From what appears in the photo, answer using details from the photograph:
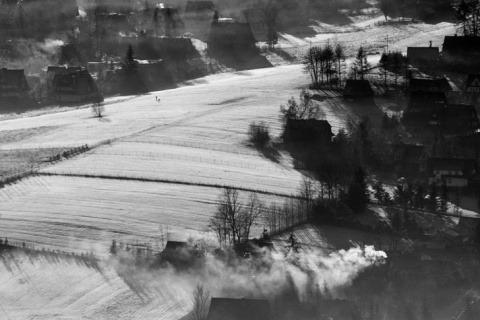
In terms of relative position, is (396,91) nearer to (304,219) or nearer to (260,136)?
(260,136)

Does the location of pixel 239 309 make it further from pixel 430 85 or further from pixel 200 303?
pixel 430 85

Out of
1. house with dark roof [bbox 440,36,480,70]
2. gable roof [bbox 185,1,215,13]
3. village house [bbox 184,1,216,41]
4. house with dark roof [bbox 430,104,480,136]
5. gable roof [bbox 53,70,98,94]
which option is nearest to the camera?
house with dark roof [bbox 430,104,480,136]

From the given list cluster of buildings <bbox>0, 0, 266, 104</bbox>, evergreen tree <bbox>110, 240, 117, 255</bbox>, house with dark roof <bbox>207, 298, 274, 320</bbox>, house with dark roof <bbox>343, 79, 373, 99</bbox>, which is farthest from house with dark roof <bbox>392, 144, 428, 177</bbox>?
cluster of buildings <bbox>0, 0, 266, 104</bbox>

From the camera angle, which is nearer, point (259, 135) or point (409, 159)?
point (409, 159)

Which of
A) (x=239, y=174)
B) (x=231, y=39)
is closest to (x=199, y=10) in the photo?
(x=231, y=39)

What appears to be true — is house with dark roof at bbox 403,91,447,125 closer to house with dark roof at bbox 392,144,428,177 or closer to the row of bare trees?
house with dark roof at bbox 392,144,428,177

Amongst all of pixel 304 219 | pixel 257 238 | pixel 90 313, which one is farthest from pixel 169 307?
pixel 304 219
